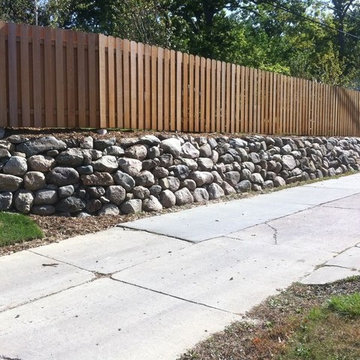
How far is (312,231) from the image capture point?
22.7ft

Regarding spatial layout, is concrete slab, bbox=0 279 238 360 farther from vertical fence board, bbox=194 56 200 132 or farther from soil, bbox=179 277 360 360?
vertical fence board, bbox=194 56 200 132

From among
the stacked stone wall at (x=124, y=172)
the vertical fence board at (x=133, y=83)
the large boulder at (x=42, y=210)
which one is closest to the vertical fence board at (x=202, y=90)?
the stacked stone wall at (x=124, y=172)

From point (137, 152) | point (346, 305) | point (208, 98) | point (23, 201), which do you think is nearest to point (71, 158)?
point (23, 201)

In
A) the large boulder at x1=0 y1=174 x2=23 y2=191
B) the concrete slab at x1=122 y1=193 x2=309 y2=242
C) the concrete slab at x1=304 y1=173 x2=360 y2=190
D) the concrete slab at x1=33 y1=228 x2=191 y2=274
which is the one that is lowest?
the concrete slab at x1=33 y1=228 x2=191 y2=274

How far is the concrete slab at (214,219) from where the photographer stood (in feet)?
22.1

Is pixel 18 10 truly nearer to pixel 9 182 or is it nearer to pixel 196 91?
pixel 196 91

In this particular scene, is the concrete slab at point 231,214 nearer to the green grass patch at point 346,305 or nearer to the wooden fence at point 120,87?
the wooden fence at point 120,87

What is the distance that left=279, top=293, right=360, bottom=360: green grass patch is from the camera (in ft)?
10.6

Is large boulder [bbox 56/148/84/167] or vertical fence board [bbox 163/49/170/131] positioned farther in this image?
vertical fence board [bbox 163/49/170/131]

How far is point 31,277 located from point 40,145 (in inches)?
102

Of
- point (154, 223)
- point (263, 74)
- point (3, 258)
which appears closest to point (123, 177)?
point (154, 223)

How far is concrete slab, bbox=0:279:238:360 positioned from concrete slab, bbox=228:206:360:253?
2381 millimetres

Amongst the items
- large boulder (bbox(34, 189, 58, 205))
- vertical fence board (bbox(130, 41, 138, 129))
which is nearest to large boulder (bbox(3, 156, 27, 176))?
large boulder (bbox(34, 189, 58, 205))

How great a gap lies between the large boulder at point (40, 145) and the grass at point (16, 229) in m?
0.94
